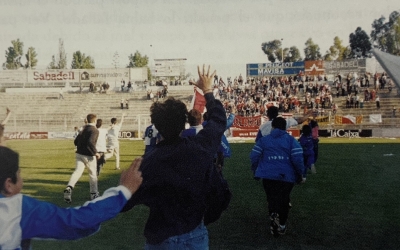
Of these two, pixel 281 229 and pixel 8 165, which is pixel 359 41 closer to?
pixel 281 229

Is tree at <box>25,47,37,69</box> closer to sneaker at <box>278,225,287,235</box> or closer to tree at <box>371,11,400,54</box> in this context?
tree at <box>371,11,400,54</box>

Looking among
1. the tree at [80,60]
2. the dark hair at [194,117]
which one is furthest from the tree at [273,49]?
the dark hair at [194,117]

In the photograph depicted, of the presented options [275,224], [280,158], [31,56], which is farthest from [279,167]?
[31,56]

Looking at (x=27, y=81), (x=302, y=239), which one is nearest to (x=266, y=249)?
(x=302, y=239)

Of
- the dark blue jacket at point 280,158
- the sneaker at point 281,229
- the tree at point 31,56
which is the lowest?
the sneaker at point 281,229

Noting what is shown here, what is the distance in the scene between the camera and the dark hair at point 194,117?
8.79 m

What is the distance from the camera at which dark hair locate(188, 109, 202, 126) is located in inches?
346

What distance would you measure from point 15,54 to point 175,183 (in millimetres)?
73068

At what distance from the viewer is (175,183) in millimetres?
3398

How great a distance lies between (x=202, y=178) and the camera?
3506 mm

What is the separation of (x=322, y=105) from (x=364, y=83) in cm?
617

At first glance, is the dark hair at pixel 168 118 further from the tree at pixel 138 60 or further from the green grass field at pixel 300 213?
the tree at pixel 138 60

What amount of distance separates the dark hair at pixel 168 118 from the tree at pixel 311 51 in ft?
261

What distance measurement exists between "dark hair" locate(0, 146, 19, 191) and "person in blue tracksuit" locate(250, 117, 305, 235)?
549cm
